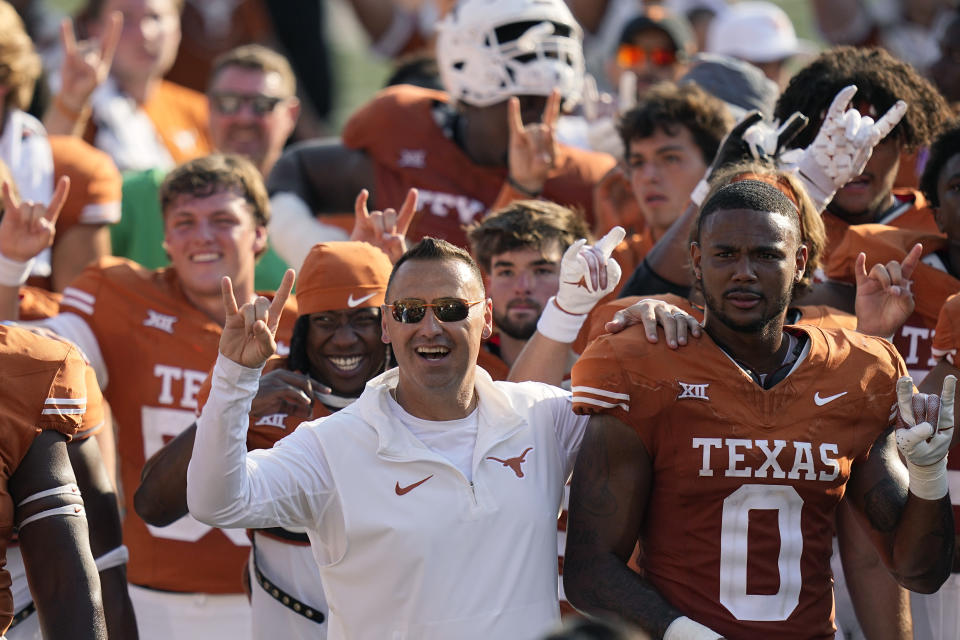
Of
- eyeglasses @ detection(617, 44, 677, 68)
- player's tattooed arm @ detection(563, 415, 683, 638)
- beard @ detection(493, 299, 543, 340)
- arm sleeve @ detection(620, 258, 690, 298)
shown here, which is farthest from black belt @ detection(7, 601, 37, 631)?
eyeglasses @ detection(617, 44, 677, 68)

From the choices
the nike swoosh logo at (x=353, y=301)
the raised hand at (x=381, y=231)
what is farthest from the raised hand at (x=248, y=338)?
the raised hand at (x=381, y=231)

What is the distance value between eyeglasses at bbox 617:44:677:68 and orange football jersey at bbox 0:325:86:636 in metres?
4.66

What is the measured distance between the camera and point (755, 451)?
3498mm

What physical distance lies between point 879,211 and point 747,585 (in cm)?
183

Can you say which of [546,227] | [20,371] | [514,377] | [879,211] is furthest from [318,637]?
[879,211]

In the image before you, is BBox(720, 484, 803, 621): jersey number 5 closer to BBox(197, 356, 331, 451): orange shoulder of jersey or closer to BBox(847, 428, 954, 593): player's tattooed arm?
BBox(847, 428, 954, 593): player's tattooed arm

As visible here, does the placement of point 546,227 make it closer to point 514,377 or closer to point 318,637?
point 514,377

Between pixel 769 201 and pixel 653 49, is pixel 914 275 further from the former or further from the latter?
pixel 653 49

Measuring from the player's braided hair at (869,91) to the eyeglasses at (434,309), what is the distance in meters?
1.82

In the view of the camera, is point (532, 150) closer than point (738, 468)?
No

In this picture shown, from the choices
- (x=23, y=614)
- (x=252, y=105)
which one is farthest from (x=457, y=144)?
(x=23, y=614)

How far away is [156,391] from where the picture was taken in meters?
5.02

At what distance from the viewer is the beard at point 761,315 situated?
3607 mm

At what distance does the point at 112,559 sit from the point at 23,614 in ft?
0.88
